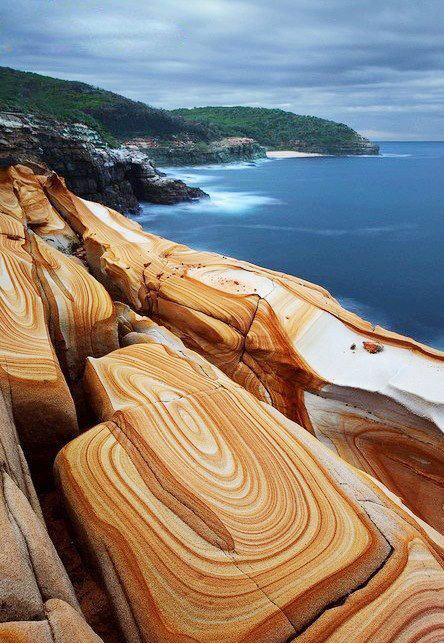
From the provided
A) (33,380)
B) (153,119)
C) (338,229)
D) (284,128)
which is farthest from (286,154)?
(33,380)

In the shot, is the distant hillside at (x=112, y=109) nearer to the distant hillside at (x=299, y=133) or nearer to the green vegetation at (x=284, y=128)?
the green vegetation at (x=284, y=128)

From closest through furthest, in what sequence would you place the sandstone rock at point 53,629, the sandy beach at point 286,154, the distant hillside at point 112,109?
1. the sandstone rock at point 53,629
2. the distant hillside at point 112,109
3. the sandy beach at point 286,154

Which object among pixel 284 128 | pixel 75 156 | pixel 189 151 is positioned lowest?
pixel 75 156

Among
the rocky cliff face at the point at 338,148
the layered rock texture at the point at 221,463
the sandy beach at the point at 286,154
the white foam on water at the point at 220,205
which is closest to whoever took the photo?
the layered rock texture at the point at 221,463

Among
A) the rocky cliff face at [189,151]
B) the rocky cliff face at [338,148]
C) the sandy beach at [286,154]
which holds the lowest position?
the rocky cliff face at [189,151]

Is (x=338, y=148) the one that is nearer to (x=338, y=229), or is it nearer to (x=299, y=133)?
(x=299, y=133)

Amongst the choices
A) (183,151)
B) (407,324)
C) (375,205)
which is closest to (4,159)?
(407,324)

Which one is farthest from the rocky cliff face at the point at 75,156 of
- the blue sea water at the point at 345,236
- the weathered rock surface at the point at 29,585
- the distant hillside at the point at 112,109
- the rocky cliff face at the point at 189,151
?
the rocky cliff face at the point at 189,151
